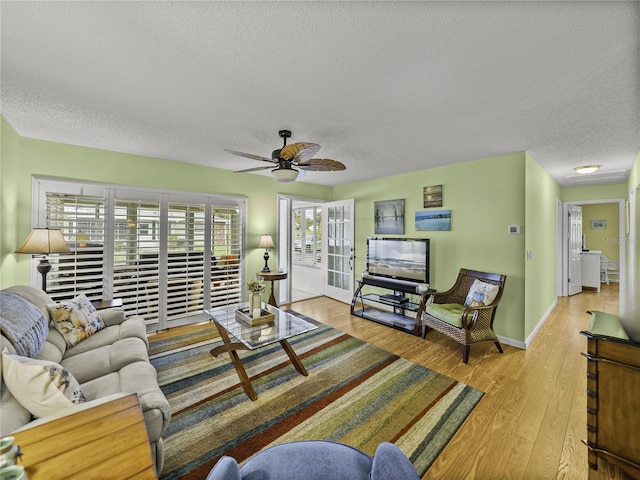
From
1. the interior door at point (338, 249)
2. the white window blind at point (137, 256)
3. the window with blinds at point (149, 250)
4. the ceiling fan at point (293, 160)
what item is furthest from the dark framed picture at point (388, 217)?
the white window blind at point (137, 256)

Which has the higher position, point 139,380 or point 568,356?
point 139,380

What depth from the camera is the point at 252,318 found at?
104 inches

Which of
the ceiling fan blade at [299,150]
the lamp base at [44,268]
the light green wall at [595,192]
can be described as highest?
the light green wall at [595,192]

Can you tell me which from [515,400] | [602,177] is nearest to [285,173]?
[515,400]

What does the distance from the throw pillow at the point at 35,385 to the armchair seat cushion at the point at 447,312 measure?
3182 millimetres

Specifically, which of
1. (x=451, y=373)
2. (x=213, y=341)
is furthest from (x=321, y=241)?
(x=451, y=373)

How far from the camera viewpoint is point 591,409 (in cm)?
157

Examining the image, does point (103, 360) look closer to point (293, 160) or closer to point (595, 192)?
point (293, 160)

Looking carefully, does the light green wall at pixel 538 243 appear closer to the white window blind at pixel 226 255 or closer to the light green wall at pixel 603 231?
the light green wall at pixel 603 231

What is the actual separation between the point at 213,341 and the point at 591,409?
3398 mm

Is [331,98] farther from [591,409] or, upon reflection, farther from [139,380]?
[591,409]

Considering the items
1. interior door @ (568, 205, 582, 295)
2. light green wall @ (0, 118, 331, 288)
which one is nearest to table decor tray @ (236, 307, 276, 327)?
light green wall @ (0, 118, 331, 288)

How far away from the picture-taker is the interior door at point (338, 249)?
16.6 feet

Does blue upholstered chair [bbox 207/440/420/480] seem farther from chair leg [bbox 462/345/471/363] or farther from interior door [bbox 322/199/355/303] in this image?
interior door [bbox 322/199/355/303]
